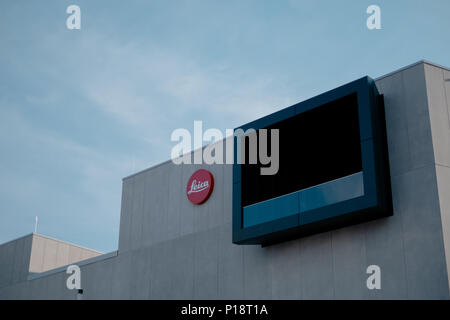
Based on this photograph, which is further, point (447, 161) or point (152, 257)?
point (152, 257)

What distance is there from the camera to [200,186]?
28.5 metres

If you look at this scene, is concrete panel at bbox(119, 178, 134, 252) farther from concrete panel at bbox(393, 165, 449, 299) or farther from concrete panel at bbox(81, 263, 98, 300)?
concrete panel at bbox(393, 165, 449, 299)

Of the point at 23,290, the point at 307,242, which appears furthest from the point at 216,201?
the point at 23,290

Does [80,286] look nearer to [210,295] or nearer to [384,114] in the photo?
[210,295]

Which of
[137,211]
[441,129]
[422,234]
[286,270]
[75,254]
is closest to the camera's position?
[422,234]

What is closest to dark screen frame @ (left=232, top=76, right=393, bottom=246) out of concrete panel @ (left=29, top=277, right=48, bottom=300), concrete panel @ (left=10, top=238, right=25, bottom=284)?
concrete panel @ (left=29, top=277, right=48, bottom=300)

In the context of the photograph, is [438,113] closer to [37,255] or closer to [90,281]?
[90,281]

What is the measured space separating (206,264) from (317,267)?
A: 5662 mm

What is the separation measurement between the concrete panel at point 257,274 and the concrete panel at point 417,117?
682 centimetres

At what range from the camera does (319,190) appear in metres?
22.9

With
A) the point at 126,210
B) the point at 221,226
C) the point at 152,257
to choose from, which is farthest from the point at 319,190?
the point at 126,210

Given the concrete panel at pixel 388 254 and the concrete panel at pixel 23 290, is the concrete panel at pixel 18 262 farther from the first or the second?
the concrete panel at pixel 388 254

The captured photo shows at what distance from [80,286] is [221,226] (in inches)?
395
